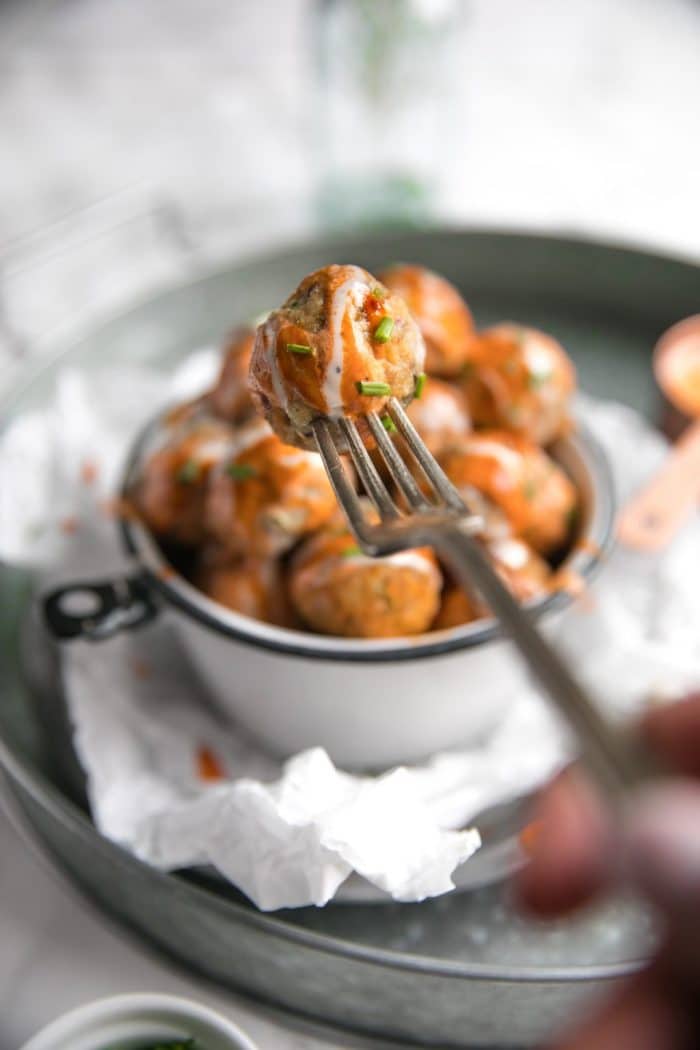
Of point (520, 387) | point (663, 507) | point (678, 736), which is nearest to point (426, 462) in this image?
point (678, 736)

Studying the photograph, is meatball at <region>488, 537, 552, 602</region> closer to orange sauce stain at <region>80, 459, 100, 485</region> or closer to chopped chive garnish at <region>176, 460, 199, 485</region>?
chopped chive garnish at <region>176, 460, 199, 485</region>

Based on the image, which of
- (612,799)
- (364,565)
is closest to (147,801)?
(364,565)

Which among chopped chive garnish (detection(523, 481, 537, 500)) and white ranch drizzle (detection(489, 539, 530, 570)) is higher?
chopped chive garnish (detection(523, 481, 537, 500))

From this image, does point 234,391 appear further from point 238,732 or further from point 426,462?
point 426,462

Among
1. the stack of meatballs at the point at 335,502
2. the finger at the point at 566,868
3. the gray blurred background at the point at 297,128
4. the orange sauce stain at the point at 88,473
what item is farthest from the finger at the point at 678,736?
the gray blurred background at the point at 297,128

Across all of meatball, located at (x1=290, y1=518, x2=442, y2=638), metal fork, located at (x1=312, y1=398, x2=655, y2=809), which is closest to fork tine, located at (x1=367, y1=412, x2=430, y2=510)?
metal fork, located at (x1=312, y1=398, x2=655, y2=809)

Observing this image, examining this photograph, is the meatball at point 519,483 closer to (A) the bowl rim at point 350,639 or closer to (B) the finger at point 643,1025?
(A) the bowl rim at point 350,639
